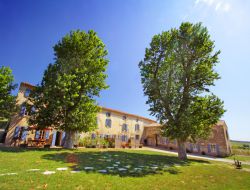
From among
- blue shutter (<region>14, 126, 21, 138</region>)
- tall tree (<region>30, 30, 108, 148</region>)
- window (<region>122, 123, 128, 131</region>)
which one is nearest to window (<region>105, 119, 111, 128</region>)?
window (<region>122, 123, 128, 131</region>)

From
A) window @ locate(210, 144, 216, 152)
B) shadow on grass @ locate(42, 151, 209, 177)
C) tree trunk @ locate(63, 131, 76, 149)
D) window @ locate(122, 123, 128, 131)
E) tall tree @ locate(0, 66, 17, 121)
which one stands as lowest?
window @ locate(210, 144, 216, 152)

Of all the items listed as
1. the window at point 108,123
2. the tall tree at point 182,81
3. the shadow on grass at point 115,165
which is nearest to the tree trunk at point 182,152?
the tall tree at point 182,81

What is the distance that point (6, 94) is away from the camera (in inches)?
732

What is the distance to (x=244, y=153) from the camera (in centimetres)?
2989

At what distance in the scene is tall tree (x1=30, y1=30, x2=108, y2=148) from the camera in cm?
1544

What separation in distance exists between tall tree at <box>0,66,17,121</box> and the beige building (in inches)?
99.2

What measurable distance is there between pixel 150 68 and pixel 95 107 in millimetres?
8895

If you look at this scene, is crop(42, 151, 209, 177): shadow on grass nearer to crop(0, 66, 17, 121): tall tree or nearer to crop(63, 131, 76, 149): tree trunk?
crop(63, 131, 76, 149): tree trunk

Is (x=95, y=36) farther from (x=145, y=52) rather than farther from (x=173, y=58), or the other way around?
(x=173, y=58)

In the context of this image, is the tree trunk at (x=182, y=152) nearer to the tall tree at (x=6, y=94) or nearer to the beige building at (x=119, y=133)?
the beige building at (x=119, y=133)

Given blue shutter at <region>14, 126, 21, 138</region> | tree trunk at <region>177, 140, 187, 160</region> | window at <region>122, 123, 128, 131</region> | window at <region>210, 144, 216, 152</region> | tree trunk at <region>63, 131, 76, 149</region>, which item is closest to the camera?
tree trunk at <region>177, 140, 187, 160</region>

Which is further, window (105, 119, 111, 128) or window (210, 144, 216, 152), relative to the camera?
window (105, 119, 111, 128)

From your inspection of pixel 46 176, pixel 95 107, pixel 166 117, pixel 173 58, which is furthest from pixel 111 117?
pixel 46 176

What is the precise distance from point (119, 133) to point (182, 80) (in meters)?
22.7
